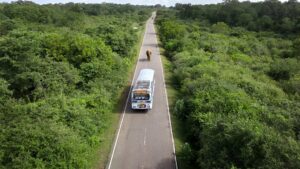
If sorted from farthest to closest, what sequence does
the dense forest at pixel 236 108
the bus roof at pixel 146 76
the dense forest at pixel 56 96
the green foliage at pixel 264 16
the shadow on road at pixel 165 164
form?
the green foliage at pixel 264 16 < the bus roof at pixel 146 76 < the shadow on road at pixel 165 164 < the dense forest at pixel 56 96 < the dense forest at pixel 236 108

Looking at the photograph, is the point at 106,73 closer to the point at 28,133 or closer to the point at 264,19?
the point at 28,133

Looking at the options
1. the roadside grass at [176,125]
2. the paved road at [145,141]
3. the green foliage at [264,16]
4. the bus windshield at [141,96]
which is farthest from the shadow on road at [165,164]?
the green foliage at [264,16]

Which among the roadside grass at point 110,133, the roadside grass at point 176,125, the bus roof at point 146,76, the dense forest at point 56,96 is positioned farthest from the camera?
the bus roof at point 146,76

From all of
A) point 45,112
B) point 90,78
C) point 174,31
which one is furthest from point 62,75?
point 174,31

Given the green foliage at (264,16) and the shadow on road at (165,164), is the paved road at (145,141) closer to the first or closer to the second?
the shadow on road at (165,164)

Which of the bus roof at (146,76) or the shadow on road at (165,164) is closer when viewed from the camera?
the shadow on road at (165,164)

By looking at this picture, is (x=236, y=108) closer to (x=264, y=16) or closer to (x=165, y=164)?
(x=165, y=164)

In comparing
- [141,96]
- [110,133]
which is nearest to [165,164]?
[110,133]
